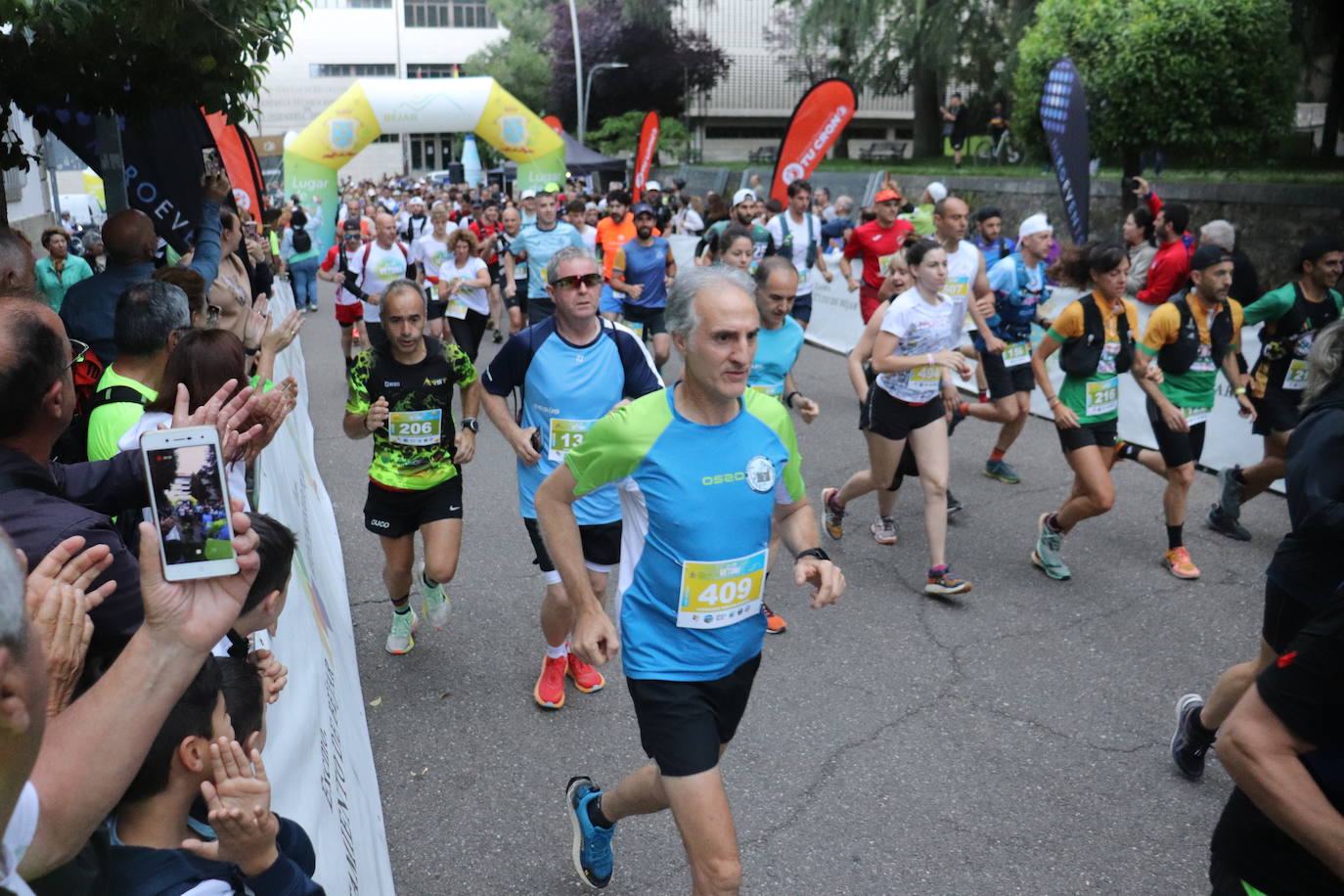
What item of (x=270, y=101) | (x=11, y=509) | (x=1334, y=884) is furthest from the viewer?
(x=270, y=101)

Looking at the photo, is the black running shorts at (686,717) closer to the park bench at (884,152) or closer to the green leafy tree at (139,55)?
the green leafy tree at (139,55)

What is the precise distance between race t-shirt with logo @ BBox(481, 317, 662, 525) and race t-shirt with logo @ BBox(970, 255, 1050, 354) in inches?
156

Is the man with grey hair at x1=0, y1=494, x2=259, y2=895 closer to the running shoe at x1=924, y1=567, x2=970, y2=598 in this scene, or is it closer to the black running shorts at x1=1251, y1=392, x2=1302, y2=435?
the running shoe at x1=924, y1=567, x2=970, y2=598

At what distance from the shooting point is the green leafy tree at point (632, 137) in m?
42.3

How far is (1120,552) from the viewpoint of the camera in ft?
20.9

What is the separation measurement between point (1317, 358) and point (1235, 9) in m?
10.8

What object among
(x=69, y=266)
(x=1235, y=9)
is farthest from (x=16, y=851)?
(x=1235, y=9)

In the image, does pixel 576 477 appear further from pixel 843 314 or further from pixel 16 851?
pixel 843 314

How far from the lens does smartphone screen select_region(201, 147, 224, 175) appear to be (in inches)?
227

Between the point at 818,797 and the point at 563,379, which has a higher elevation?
the point at 563,379

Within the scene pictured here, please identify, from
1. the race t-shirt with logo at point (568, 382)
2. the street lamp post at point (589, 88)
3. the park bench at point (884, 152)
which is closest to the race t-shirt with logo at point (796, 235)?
the race t-shirt with logo at point (568, 382)

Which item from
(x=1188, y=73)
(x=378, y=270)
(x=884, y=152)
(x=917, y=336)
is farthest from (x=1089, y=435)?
(x=884, y=152)

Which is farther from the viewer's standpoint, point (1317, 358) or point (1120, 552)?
point (1120, 552)

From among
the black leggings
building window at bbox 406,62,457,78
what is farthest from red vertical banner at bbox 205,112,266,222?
building window at bbox 406,62,457,78
